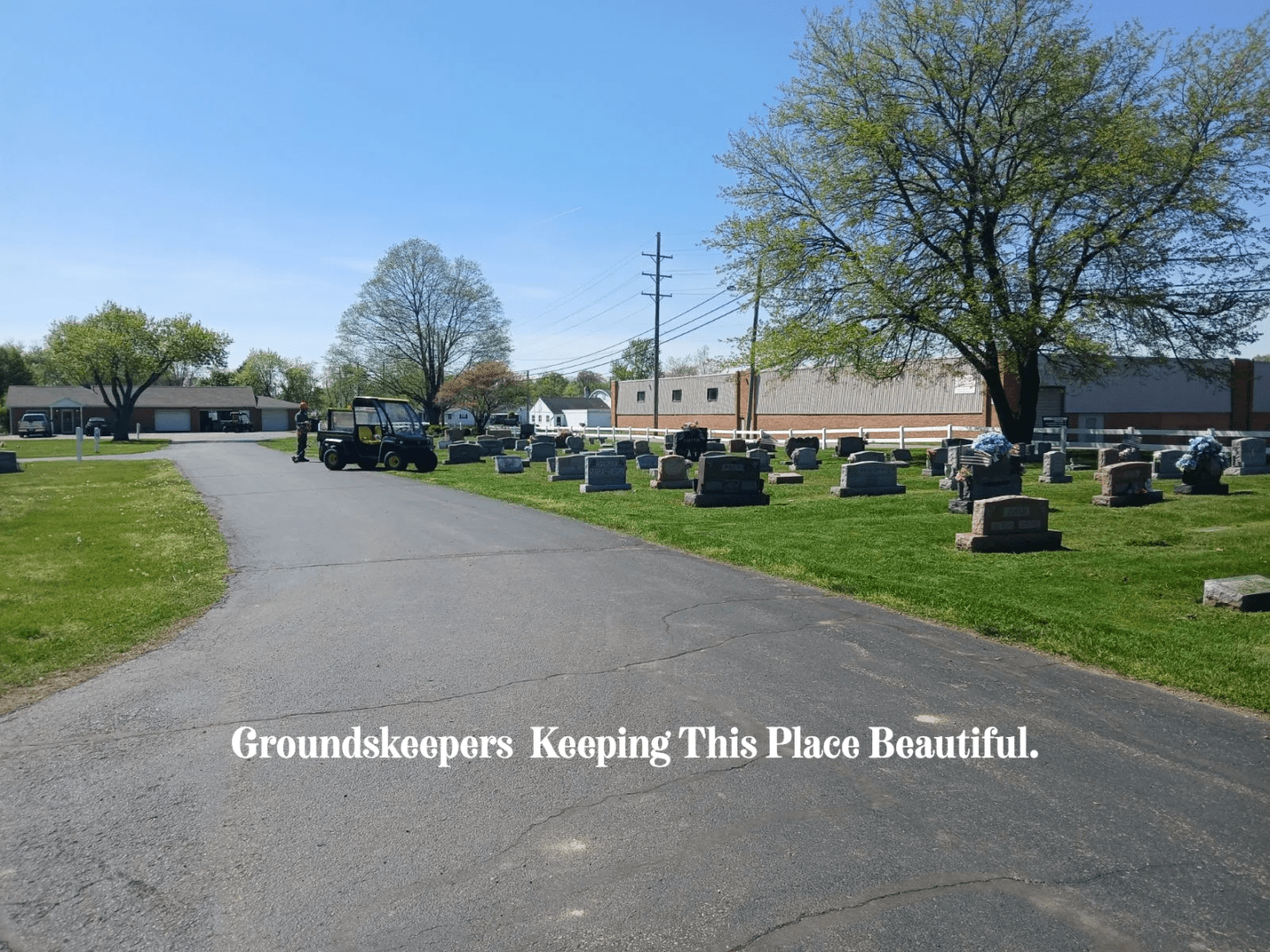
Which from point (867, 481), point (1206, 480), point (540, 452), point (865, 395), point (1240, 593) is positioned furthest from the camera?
point (865, 395)

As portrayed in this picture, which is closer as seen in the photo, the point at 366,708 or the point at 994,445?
the point at 366,708

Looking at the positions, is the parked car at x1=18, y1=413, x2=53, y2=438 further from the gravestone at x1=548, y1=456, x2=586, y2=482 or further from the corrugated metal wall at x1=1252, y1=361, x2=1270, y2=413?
the corrugated metal wall at x1=1252, y1=361, x2=1270, y2=413

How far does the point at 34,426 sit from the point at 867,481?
74.3 metres

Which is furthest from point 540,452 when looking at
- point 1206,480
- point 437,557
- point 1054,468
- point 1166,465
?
point 1206,480

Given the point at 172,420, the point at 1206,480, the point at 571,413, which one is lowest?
the point at 1206,480

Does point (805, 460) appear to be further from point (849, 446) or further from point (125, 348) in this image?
point (125, 348)

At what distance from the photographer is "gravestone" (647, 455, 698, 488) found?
67.4 ft

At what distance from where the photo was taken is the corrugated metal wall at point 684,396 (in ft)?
184

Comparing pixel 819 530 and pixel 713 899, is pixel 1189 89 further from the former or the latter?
pixel 713 899

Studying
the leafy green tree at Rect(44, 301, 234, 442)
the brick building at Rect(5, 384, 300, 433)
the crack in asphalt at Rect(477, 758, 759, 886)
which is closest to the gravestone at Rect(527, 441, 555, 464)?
the crack in asphalt at Rect(477, 758, 759, 886)

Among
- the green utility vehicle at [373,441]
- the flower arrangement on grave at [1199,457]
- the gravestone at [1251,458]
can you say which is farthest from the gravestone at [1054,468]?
the green utility vehicle at [373,441]

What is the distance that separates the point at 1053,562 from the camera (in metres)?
10.5

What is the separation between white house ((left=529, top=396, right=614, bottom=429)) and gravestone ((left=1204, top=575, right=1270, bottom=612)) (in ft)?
250

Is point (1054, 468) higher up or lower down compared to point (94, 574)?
higher up
